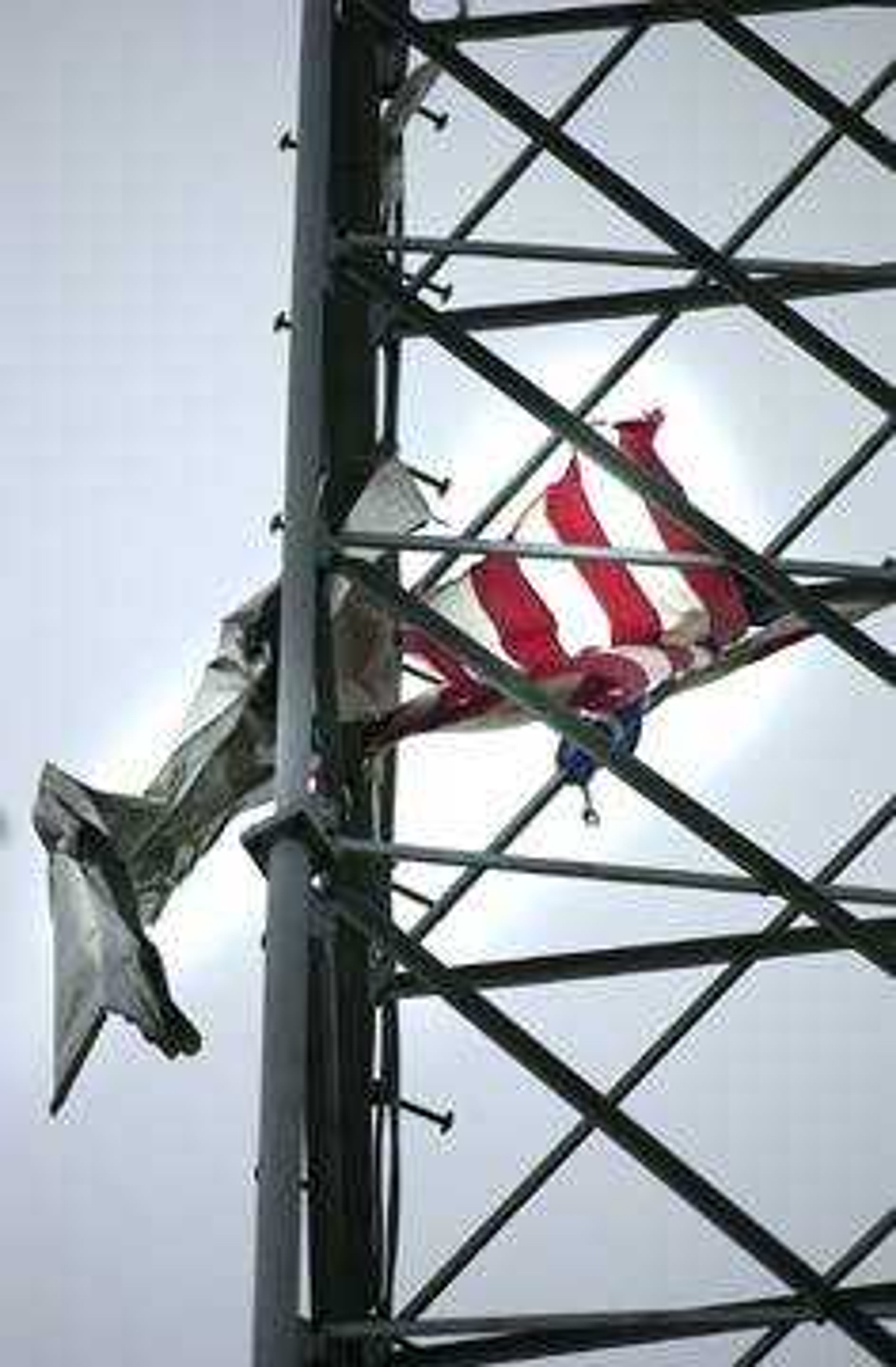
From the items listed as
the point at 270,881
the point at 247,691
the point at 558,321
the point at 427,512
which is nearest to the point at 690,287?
the point at 558,321

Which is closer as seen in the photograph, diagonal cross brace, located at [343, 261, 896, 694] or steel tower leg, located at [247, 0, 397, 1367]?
steel tower leg, located at [247, 0, 397, 1367]

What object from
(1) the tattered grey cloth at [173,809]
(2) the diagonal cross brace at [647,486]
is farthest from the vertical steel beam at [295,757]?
(2) the diagonal cross brace at [647,486]

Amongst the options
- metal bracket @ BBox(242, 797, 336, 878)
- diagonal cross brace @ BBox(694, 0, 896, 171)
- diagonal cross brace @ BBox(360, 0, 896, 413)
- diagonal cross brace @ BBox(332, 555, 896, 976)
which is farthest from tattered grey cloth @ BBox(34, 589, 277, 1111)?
diagonal cross brace @ BBox(694, 0, 896, 171)

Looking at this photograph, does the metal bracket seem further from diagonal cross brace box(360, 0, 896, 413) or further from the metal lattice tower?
diagonal cross brace box(360, 0, 896, 413)

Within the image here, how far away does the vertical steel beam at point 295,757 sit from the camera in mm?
5453

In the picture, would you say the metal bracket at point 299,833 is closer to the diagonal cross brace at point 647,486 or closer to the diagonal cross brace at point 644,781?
the diagonal cross brace at point 644,781

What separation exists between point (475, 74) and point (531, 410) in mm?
1263

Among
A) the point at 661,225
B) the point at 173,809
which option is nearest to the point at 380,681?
the point at 173,809

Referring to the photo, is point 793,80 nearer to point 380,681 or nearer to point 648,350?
point 648,350

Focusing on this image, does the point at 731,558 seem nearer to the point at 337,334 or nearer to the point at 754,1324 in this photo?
the point at 337,334

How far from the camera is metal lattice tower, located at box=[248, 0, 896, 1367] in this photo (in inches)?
228

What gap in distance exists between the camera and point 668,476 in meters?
7.65

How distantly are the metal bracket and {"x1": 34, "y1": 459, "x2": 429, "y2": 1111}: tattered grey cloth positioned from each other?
0.49 metres

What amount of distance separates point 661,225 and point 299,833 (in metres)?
2.30
